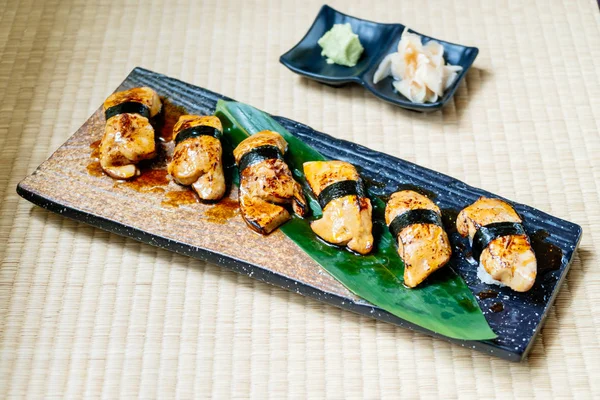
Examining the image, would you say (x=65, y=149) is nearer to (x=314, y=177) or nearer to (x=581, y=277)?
(x=314, y=177)

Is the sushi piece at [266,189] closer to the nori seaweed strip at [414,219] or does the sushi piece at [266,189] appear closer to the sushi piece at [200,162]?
the sushi piece at [200,162]

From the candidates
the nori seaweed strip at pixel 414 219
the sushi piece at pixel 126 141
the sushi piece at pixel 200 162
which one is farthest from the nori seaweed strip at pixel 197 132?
the nori seaweed strip at pixel 414 219

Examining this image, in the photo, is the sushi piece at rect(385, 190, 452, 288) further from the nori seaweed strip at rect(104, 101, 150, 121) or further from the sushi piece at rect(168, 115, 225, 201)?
the nori seaweed strip at rect(104, 101, 150, 121)

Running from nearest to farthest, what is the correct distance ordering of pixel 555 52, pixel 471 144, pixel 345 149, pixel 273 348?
pixel 273 348 < pixel 345 149 < pixel 471 144 < pixel 555 52

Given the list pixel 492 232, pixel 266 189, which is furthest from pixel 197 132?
pixel 492 232

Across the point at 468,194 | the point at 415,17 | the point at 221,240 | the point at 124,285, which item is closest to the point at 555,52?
the point at 415,17
